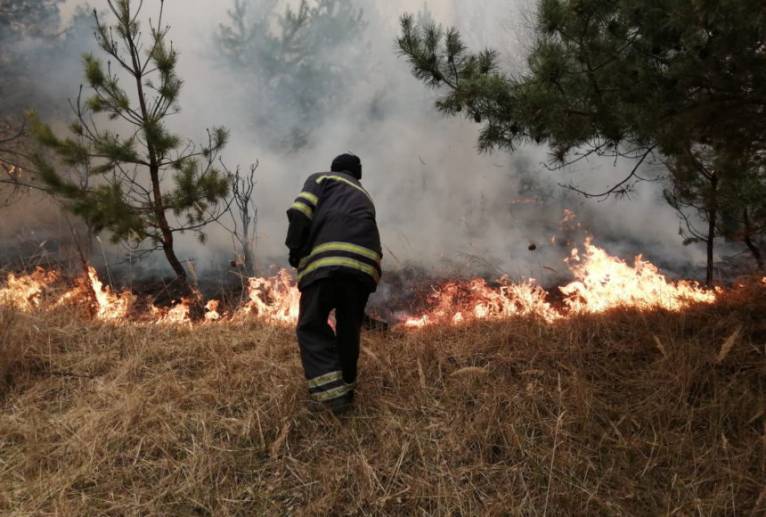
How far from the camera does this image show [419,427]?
3018 mm

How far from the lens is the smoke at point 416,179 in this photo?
9.80 metres

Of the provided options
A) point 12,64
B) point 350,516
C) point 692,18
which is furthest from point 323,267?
point 12,64

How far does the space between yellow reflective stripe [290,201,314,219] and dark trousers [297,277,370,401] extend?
454 mm

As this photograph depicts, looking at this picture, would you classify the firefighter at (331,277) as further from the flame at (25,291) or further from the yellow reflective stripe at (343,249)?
the flame at (25,291)

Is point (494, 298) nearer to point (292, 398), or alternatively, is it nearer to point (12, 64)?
point (292, 398)

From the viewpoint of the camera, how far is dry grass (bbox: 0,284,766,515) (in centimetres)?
250

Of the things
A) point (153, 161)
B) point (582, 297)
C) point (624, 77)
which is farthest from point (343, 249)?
point (153, 161)

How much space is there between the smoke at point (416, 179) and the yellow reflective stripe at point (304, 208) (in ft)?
19.7

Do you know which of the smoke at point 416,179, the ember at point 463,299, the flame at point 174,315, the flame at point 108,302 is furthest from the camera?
the smoke at point 416,179

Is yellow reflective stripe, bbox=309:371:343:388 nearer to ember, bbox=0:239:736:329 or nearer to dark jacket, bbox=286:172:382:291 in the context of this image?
dark jacket, bbox=286:172:382:291

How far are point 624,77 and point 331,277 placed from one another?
84.5 inches

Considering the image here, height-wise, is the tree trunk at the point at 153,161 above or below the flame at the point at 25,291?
above

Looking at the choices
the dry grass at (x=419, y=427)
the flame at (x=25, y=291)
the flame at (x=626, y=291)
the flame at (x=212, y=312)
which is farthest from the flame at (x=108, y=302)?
the flame at (x=626, y=291)

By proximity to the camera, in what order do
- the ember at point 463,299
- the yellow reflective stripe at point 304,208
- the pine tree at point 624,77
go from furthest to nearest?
1. the ember at point 463,299
2. the yellow reflective stripe at point 304,208
3. the pine tree at point 624,77
